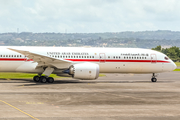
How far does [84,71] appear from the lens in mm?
29219

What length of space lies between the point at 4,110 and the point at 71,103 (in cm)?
442

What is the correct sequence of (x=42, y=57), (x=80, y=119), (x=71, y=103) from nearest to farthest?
(x=80, y=119) → (x=71, y=103) → (x=42, y=57)

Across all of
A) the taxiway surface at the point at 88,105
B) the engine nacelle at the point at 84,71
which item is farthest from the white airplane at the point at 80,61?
the taxiway surface at the point at 88,105

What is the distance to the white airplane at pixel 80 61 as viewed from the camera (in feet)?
96.8

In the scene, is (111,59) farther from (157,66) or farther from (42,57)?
(42,57)

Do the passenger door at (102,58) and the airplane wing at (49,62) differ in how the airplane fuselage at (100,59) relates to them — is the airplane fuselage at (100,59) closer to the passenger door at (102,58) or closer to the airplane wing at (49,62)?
the passenger door at (102,58)

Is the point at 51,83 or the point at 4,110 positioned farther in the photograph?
the point at 51,83

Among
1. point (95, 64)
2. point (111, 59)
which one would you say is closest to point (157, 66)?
point (111, 59)

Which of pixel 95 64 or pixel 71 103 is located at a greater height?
pixel 95 64

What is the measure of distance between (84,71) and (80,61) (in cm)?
243

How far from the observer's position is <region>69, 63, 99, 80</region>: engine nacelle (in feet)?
95.7

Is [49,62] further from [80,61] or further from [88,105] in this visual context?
[88,105]

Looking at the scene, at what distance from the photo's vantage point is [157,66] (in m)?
32.9

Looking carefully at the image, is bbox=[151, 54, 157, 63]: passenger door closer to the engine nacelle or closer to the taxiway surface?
the engine nacelle
